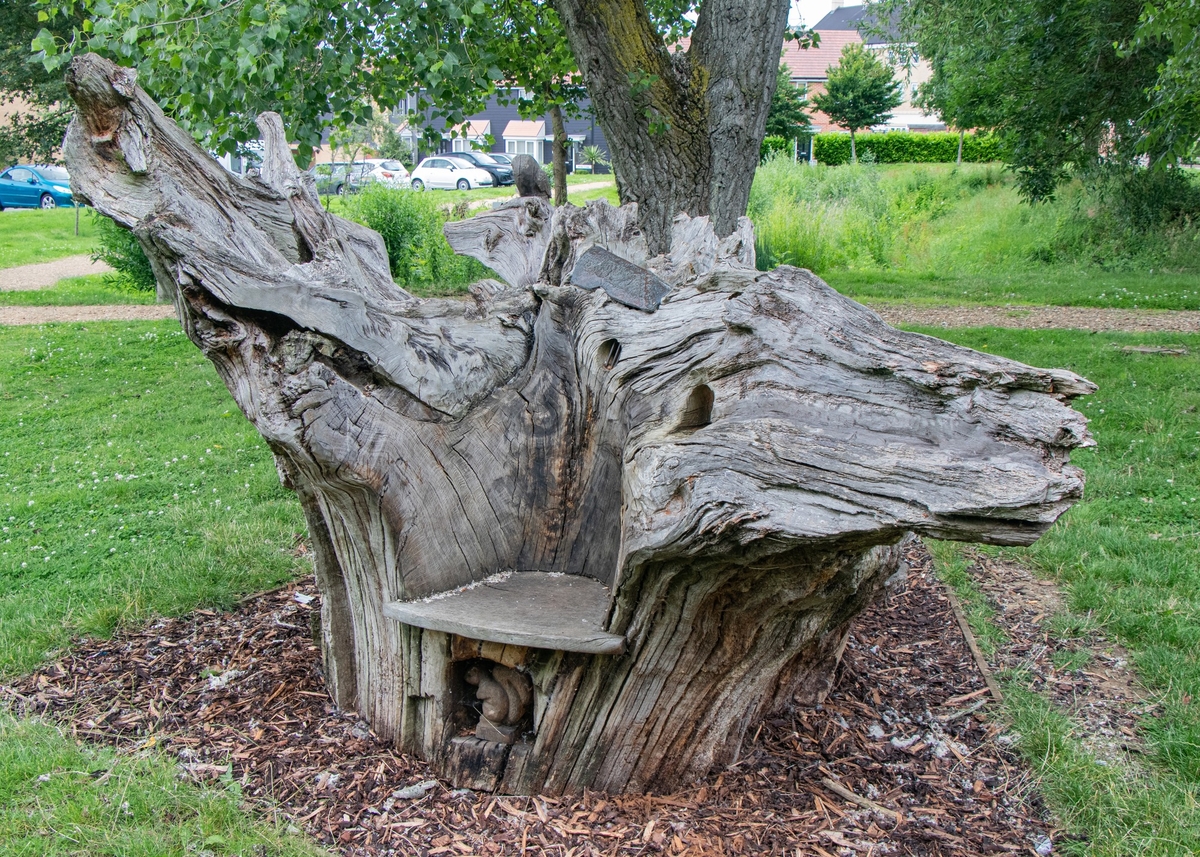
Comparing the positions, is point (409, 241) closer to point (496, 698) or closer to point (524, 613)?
point (496, 698)

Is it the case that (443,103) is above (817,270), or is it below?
above

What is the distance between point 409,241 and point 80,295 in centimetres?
512

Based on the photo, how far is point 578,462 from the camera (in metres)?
3.36

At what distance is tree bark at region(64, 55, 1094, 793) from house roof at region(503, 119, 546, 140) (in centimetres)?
6022

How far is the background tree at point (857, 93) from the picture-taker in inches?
1267

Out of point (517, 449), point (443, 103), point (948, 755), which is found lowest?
point (948, 755)

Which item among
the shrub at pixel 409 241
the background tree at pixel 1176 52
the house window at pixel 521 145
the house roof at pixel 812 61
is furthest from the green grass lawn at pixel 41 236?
the house roof at pixel 812 61

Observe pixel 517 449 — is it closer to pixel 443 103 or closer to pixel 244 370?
pixel 244 370

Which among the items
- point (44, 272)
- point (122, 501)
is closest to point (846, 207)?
point (44, 272)

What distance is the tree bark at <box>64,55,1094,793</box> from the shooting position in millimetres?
2104

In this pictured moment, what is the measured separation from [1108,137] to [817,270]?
22.9ft

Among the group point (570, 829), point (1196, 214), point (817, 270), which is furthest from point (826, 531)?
point (1196, 214)

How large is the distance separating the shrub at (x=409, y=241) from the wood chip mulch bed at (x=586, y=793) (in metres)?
11.2

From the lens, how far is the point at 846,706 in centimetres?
351
